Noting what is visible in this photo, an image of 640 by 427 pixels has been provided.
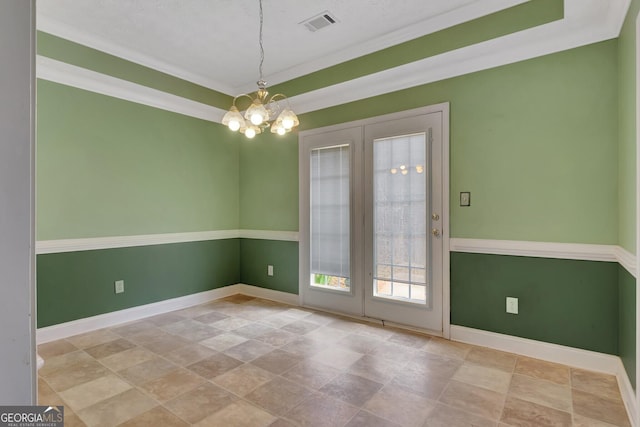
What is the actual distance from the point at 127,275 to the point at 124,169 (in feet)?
3.90

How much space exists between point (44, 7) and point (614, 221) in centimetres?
494

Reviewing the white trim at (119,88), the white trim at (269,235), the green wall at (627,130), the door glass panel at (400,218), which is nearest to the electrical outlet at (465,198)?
the door glass panel at (400,218)

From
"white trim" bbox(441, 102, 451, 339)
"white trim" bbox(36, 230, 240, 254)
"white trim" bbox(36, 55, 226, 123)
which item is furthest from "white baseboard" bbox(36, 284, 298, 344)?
"white trim" bbox(36, 55, 226, 123)

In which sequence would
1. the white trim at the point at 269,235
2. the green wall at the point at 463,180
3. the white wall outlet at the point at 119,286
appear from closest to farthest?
the green wall at the point at 463,180, the white wall outlet at the point at 119,286, the white trim at the point at 269,235

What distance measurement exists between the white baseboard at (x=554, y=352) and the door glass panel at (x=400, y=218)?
0.51 metres

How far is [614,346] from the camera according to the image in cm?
246

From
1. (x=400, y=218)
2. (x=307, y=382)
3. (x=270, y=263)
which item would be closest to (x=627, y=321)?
(x=400, y=218)

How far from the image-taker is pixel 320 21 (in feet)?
9.89

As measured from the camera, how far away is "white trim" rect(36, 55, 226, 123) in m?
3.09

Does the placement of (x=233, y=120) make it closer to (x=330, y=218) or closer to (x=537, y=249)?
(x=330, y=218)

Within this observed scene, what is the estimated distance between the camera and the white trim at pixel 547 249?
2.42 metres

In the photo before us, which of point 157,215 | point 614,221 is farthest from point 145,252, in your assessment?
point 614,221

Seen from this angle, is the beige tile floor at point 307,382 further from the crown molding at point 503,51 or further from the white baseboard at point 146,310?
the crown molding at point 503,51

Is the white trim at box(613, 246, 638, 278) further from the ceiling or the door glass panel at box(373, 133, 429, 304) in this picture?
the ceiling
